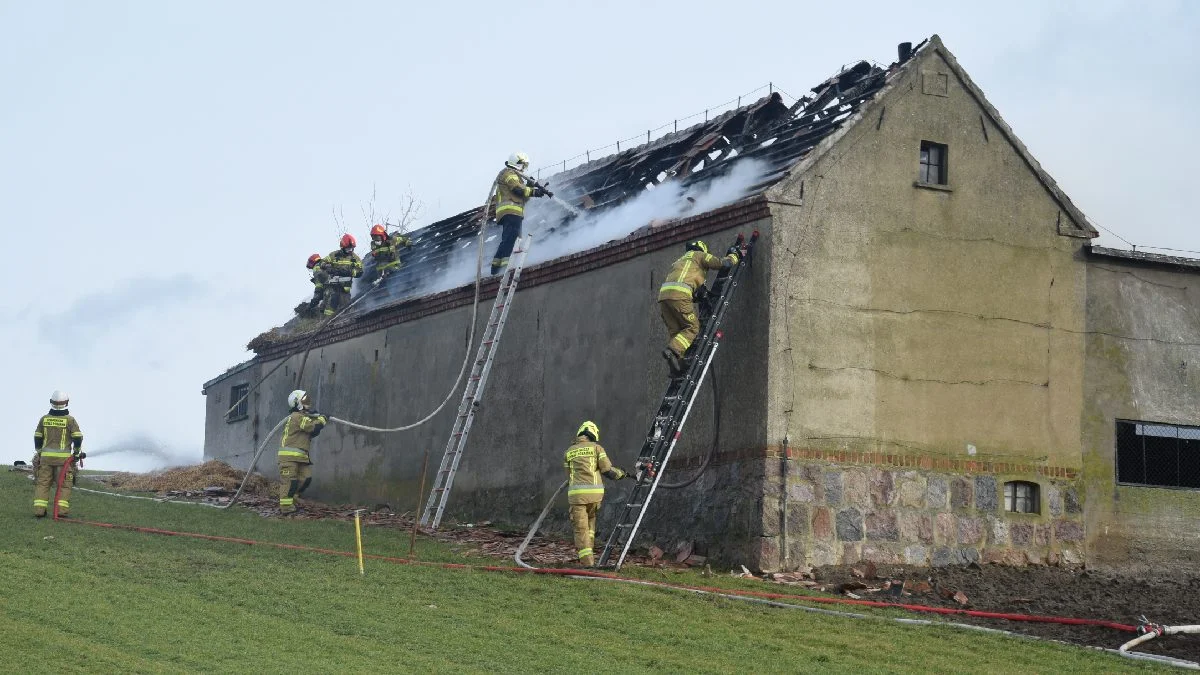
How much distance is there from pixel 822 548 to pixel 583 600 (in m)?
3.94

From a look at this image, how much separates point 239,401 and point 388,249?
4.49 meters

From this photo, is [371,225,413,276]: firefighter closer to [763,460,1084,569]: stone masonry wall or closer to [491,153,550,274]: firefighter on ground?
Result: [491,153,550,274]: firefighter on ground

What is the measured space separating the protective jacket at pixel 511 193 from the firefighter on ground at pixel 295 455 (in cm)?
445

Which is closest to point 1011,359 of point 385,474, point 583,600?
point 583,600

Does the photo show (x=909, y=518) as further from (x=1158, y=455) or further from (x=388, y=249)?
(x=388, y=249)

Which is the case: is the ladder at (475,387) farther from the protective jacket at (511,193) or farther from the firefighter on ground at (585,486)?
the firefighter on ground at (585,486)

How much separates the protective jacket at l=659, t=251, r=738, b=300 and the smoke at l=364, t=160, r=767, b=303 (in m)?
1.27

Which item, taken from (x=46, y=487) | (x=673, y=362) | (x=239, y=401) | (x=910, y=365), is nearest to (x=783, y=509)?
(x=673, y=362)

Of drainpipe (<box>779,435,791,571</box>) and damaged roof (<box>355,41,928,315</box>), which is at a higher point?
damaged roof (<box>355,41,928,315</box>)

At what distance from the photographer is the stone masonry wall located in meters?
17.8

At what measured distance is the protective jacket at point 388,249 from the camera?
30375 mm

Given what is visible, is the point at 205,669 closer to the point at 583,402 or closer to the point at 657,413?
the point at 657,413

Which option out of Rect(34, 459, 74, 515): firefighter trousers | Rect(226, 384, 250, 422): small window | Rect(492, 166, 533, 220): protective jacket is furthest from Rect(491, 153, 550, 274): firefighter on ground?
Rect(226, 384, 250, 422): small window

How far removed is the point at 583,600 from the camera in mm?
14938
